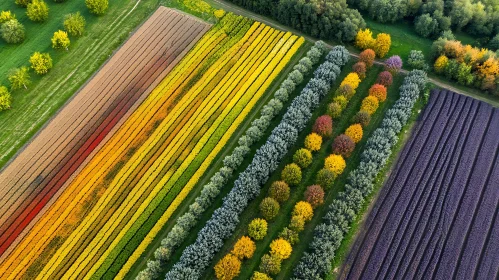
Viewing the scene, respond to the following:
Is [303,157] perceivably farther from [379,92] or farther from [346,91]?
[379,92]

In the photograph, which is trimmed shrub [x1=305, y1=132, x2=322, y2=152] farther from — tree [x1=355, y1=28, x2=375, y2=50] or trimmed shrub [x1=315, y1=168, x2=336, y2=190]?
tree [x1=355, y1=28, x2=375, y2=50]

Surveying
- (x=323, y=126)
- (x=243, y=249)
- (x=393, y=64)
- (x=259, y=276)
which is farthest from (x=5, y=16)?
(x=393, y=64)

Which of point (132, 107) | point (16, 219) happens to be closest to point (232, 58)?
point (132, 107)

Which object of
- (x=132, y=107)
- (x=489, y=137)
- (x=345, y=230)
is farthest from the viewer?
(x=132, y=107)

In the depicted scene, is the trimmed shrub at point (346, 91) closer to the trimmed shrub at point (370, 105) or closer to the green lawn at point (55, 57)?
the trimmed shrub at point (370, 105)

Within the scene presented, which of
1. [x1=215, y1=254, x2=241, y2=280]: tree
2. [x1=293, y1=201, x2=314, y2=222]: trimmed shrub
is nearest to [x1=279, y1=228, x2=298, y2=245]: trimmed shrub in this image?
[x1=293, y1=201, x2=314, y2=222]: trimmed shrub

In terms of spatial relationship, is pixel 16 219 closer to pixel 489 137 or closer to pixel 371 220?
pixel 371 220
